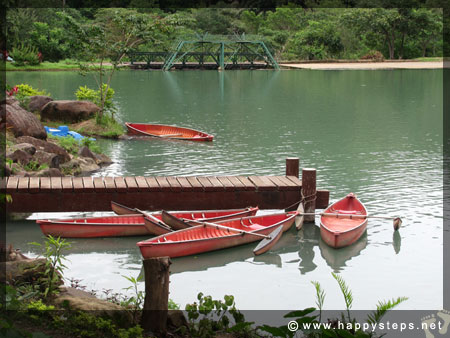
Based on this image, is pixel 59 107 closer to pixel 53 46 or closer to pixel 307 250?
pixel 307 250

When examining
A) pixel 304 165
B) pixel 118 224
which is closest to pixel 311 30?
pixel 304 165

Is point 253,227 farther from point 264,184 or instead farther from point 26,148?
point 26,148

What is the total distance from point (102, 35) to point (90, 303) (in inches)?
701

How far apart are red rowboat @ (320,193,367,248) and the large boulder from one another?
13330mm

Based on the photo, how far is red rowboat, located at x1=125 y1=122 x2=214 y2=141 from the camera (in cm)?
2222

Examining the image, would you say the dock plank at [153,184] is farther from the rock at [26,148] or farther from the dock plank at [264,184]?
the rock at [26,148]

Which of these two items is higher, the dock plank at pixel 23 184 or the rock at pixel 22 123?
the rock at pixel 22 123

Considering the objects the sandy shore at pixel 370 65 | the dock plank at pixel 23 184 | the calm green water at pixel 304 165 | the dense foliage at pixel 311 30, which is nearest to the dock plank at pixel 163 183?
the calm green water at pixel 304 165

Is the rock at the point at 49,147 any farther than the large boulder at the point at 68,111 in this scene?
No

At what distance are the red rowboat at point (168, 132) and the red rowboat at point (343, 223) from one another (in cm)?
978

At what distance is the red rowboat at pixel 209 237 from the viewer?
33.7 feet

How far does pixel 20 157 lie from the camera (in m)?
15.1

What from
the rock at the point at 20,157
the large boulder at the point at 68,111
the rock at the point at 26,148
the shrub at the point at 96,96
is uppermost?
the shrub at the point at 96,96

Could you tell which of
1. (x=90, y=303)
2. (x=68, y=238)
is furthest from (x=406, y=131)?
(x=90, y=303)
